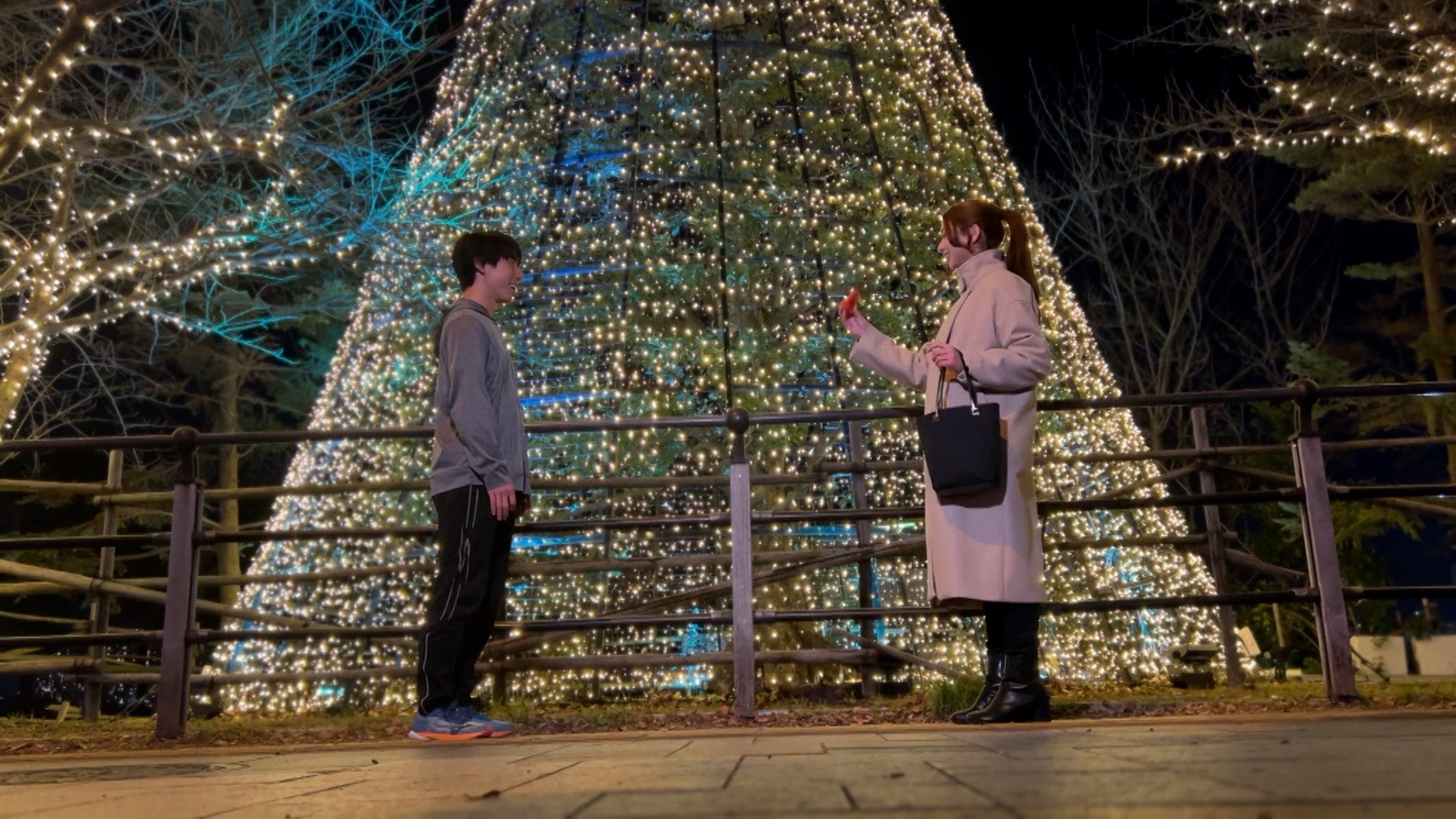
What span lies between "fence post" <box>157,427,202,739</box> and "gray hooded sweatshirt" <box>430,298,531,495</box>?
1.16 meters

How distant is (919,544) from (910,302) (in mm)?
2574

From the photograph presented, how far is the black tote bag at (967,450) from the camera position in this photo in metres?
3.20

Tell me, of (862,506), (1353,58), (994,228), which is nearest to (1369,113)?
(1353,58)

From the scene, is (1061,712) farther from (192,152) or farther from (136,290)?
(136,290)

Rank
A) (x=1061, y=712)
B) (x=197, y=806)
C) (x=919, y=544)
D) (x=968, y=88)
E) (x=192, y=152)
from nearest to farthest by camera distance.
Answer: (x=197, y=806) → (x=1061, y=712) → (x=919, y=544) → (x=192, y=152) → (x=968, y=88)

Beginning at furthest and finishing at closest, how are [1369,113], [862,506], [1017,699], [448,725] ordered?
[1369,113] → [862,506] → [448,725] → [1017,699]

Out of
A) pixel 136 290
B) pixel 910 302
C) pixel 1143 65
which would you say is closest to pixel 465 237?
pixel 910 302

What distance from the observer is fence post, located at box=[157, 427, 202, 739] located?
3.84m

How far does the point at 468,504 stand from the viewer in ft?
11.3

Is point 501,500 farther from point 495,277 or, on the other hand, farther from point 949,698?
point 949,698

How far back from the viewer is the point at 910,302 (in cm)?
730

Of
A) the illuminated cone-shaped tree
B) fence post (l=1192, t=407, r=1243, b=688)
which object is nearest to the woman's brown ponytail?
fence post (l=1192, t=407, r=1243, b=688)

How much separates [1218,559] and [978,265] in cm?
275

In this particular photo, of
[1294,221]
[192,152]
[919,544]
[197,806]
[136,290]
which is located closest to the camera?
[197,806]
